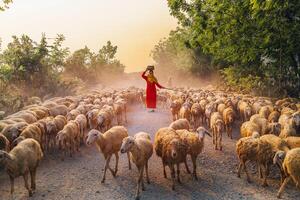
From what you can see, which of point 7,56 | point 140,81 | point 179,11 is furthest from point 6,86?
point 140,81

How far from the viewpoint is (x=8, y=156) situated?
9.35 meters

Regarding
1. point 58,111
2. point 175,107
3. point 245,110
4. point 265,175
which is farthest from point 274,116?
point 58,111

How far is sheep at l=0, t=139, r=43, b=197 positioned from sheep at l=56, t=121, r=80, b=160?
2.52 meters

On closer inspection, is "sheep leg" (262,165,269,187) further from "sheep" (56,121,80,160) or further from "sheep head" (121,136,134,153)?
"sheep" (56,121,80,160)

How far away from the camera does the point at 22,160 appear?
965 cm

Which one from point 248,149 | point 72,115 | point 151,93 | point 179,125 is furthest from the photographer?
point 151,93

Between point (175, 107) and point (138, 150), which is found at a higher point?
point (175, 107)

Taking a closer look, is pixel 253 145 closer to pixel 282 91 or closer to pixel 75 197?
pixel 75 197

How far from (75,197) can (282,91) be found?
1915 cm

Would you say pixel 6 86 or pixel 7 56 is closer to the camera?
pixel 6 86

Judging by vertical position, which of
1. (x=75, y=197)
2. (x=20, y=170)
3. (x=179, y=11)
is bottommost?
(x=75, y=197)

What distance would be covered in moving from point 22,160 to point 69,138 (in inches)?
143

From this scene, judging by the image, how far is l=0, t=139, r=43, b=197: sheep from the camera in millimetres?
9352

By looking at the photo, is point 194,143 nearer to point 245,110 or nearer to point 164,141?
point 164,141
